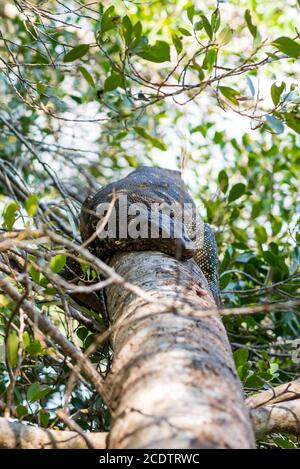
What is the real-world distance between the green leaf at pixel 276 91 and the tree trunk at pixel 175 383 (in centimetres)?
188

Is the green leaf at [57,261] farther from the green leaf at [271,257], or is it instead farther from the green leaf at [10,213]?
the green leaf at [271,257]

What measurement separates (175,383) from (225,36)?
2.83 meters

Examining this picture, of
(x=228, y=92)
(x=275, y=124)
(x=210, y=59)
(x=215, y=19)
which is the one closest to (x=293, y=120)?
(x=275, y=124)

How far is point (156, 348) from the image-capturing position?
2178mm

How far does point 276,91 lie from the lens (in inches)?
163

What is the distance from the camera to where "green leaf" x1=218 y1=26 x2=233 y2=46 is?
4.11 m

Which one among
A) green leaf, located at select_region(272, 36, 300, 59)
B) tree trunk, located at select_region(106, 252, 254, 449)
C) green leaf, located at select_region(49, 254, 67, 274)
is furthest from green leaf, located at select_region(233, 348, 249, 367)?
green leaf, located at select_region(272, 36, 300, 59)

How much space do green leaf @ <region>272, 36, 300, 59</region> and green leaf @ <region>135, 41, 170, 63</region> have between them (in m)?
0.67

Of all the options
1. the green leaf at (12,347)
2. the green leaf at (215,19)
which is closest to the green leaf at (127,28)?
the green leaf at (215,19)

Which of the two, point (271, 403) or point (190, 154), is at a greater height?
point (190, 154)

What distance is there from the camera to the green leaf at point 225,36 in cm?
411
